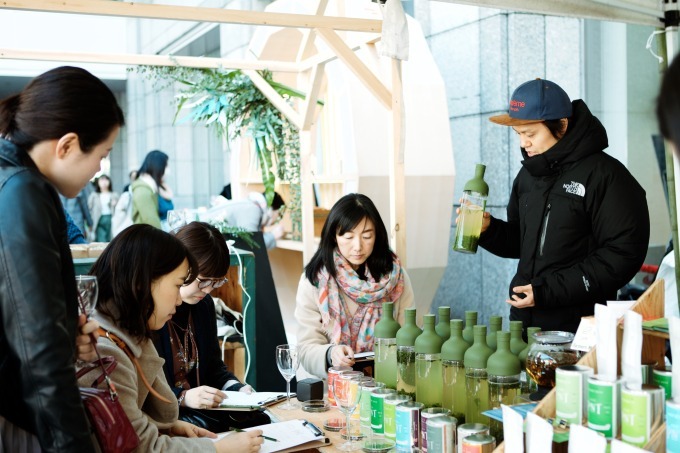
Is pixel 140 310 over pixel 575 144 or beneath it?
beneath

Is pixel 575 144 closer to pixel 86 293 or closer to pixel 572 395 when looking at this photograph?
pixel 572 395

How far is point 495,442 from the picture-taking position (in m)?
1.81

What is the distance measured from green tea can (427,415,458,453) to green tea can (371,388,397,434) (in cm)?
27

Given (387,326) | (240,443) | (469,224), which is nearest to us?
(240,443)

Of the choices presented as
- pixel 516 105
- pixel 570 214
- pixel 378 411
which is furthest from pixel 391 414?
pixel 516 105

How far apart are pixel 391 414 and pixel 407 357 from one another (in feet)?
0.78

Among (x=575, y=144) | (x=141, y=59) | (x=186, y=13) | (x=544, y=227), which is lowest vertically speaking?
(x=544, y=227)

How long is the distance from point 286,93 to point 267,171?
0.58m

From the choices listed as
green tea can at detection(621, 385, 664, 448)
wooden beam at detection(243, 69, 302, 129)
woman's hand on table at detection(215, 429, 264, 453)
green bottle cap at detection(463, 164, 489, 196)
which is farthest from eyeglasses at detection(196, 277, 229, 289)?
wooden beam at detection(243, 69, 302, 129)

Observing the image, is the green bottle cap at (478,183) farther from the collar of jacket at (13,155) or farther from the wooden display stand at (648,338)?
the collar of jacket at (13,155)

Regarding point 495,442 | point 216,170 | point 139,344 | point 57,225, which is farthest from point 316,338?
point 216,170

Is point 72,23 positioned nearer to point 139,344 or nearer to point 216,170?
point 216,170

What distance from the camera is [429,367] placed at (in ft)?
7.09

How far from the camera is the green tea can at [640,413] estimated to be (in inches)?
58.7
